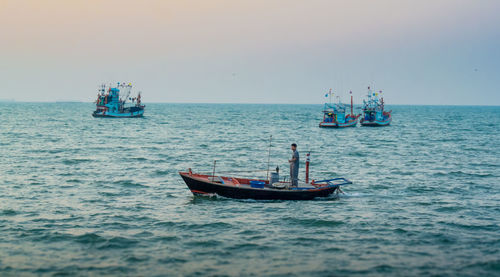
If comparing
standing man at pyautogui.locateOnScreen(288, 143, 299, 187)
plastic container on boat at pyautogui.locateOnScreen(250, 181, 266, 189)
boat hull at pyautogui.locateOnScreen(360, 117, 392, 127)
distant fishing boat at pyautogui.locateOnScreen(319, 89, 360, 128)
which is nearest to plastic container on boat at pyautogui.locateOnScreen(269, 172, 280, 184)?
plastic container on boat at pyautogui.locateOnScreen(250, 181, 266, 189)

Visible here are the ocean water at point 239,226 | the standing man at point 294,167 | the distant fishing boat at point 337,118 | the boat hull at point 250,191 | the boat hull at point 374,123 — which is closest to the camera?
the ocean water at point 239,226

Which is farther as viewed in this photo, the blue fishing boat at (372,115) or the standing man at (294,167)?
the blue fishing boat at (372,115)

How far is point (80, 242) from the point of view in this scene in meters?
14.3

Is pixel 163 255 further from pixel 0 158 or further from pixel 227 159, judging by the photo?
pixel 0 158

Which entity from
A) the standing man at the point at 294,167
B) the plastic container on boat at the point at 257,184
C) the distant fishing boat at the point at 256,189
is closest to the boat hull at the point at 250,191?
the distant fishing boat at the point at 256,189

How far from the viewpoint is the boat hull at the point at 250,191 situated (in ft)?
64.8

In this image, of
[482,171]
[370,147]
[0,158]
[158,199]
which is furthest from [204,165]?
[370,147]

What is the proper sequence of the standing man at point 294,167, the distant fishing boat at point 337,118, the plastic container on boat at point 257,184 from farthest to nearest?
the distant fishing boat at point 337,118
the standing man at point 294,167
the plastic container on boat at point 257,184

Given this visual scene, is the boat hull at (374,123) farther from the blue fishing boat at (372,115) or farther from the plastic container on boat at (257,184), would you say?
the plastic container on boat at (257,184)

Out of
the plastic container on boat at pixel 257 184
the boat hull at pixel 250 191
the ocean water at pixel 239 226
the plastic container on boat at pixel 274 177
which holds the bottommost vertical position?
the ocean water at pixel 239 226

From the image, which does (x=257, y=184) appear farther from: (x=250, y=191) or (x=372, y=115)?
(x=372, y=115)

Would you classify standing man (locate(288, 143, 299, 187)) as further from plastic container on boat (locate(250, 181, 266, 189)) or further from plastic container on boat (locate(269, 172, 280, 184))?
plastic container on boat (locate(250, 181, 266, 189))

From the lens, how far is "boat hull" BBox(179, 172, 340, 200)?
778 inches

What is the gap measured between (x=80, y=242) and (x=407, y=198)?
1427 cm
